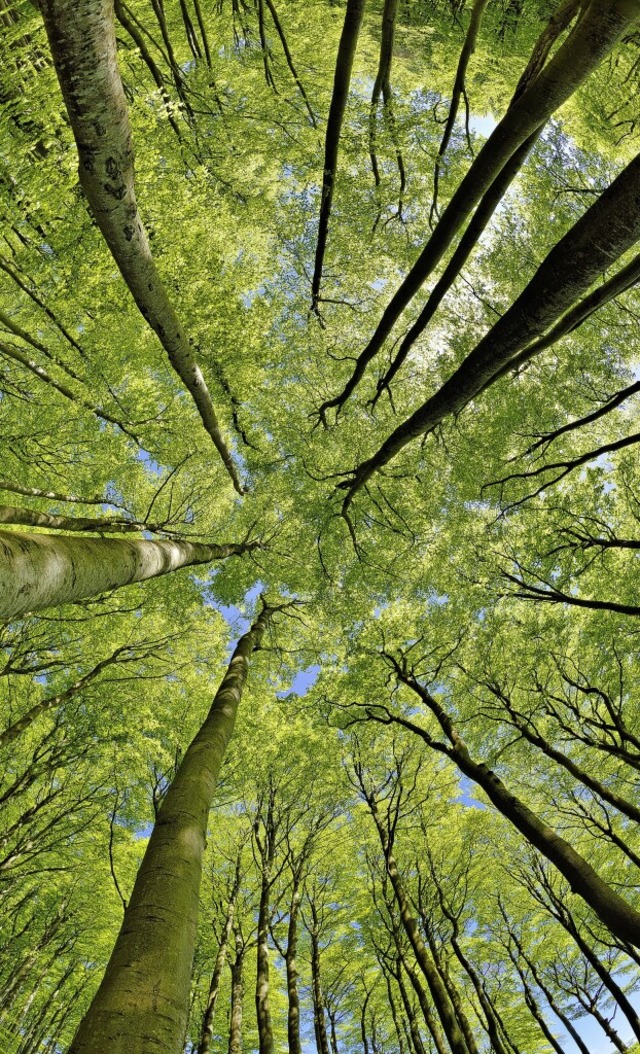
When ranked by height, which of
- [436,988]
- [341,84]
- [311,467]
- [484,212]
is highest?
[311,467]

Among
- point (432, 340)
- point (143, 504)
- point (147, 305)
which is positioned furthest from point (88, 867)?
point (432, 340)

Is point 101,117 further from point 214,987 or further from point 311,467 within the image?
point 214,987

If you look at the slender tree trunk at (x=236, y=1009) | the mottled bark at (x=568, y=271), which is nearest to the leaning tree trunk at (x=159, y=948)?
the mottled bark at (x=568, y=271)

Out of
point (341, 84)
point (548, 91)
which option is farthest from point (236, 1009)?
point (341, 84)

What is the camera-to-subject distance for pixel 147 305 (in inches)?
143

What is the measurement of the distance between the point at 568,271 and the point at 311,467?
23.6 feet

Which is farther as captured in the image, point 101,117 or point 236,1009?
point 236,1009

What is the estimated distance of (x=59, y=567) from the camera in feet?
8.02

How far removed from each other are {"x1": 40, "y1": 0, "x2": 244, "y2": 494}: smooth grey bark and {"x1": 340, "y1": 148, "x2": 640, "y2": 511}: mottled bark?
6.66 ft

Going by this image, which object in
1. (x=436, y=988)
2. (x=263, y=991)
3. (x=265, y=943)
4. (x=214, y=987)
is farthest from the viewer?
(x=214, y=987)

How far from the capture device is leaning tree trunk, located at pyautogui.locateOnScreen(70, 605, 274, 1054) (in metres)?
1.68

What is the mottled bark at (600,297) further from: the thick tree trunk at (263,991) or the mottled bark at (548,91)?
the thick tree trunk at (263,991)

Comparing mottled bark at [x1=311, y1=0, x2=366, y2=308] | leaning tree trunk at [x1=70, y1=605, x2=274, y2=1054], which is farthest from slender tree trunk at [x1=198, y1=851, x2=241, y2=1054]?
mottled bark at [x1=311, y1=0, x2=366, y2=308]

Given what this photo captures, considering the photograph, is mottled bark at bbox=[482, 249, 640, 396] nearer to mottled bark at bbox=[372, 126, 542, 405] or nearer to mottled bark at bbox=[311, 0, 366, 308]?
mottled bark at bbox=[372, 126, 542, 405]
